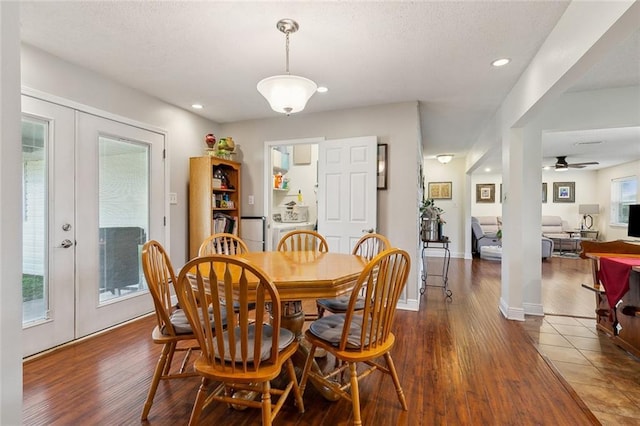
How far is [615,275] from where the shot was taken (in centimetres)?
242

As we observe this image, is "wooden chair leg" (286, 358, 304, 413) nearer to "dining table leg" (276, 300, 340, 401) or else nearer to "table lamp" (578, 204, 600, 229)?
"dining table leg" (276, 300, 340, 401)

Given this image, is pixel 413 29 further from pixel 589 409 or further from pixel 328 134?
pixel 589 409

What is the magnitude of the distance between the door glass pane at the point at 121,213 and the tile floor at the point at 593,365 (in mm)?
3883

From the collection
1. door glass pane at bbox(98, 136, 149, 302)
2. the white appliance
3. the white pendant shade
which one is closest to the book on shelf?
the white appliance

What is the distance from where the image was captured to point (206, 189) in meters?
3.91

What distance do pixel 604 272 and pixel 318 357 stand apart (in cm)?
237

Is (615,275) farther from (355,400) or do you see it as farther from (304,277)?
(304,277)

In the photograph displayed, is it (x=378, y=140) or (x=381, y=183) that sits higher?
(x=378, y=140)

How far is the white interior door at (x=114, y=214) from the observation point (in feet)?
9.39

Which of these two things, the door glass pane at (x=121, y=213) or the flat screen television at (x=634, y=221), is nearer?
the door glass pane at (x=121, y=213)

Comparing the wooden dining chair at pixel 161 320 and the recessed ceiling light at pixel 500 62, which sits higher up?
the recessed ceiling light at pixel 500 62

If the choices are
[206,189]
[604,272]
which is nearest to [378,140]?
[206,189]

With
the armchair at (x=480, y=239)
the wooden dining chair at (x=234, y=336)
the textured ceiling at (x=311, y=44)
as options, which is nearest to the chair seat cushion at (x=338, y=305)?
the wooden dining chair at (x=234, y=336)

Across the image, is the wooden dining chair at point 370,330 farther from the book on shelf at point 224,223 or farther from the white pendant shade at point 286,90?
the book on shelf at point 224,223
